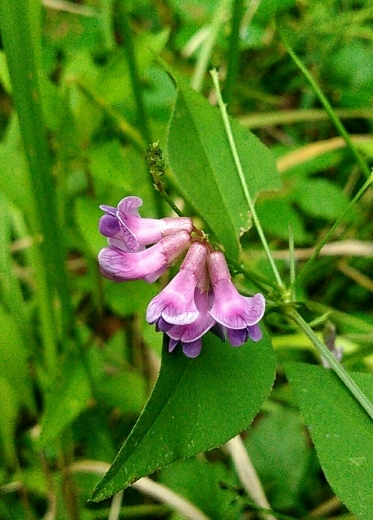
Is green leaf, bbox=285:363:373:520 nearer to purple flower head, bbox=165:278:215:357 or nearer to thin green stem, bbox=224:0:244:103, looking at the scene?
purple flower head, bbox=165:278:215:357

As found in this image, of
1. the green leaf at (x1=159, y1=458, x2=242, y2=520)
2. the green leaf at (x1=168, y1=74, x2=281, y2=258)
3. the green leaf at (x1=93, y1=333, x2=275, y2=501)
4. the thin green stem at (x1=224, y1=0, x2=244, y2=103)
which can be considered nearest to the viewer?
the green leaf at (x1=93, y1=333, x2=275, y2=501)

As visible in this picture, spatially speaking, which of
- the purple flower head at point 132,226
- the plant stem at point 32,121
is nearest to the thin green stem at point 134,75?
the plant stem at point 32,121

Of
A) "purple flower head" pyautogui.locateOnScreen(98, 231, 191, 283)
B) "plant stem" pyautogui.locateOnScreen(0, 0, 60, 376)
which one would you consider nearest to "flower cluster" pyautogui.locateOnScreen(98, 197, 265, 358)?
"purple flower head" pyautogui.locateOnScreen(98, 231, 191, 283)

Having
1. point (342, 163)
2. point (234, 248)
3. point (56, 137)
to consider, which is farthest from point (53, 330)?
point (342, 163)

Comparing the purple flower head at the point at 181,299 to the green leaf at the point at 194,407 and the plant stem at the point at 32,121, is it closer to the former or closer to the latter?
the green leaf at the point at 194,407

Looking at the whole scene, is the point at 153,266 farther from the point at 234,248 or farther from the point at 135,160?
the point at 135,160

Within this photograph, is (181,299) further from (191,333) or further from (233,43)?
(233,43)

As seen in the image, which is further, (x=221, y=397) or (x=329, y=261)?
(x=329, y=261)
